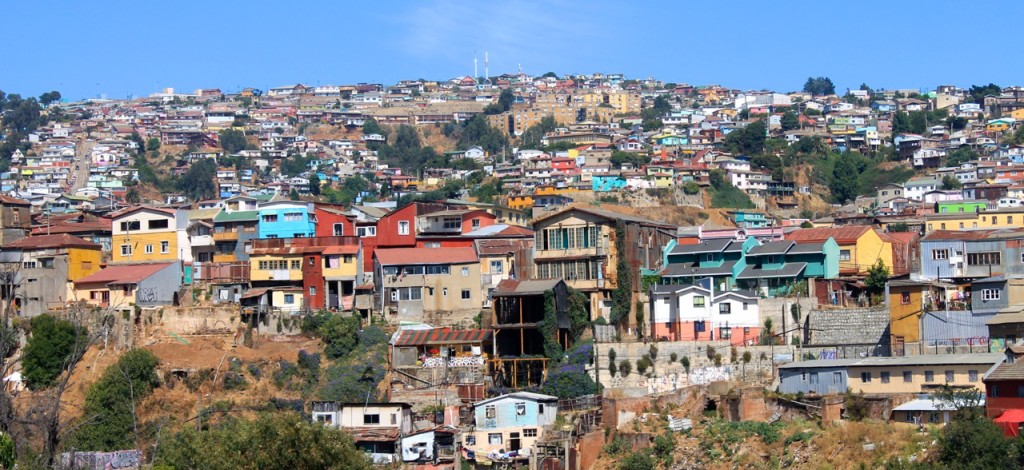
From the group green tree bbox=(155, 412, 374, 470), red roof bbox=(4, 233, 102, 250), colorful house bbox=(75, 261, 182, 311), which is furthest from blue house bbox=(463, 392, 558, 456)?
red roof bbox=(4, 233, 102, 250)

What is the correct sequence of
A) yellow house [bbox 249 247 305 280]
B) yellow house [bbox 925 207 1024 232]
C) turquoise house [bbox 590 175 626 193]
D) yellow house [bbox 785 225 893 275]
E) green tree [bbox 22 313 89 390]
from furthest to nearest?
turquoise house [bbox 590 175 626 193], yellow house [bbox 925 207 1024 232], yellow house [bbox 249 247 305 280], yellow house [bbox 785 225 893 275], green tree [bbox 22 313 89 390]

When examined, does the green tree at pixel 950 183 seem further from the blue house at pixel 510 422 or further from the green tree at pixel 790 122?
the blue house at pixel 510 422

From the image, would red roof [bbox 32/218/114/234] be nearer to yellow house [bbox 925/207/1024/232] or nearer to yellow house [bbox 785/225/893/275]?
yellow house [bbox 785/225/893/275]

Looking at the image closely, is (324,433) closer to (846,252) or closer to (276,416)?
(276,416)

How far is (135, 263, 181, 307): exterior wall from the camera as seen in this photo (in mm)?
52250

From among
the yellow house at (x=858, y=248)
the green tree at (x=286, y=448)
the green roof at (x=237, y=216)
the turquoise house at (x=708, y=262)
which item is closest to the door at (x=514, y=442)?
the green tree at (x=286, y=448)

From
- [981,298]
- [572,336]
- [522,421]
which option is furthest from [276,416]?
[981,298]

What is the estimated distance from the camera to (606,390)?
4450 centimetres

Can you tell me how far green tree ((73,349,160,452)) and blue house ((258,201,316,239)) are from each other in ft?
34.9

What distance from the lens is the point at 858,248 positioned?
51938 mm

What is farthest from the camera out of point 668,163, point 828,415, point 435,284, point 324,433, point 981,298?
point 668,163

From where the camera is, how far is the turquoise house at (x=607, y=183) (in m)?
85.6

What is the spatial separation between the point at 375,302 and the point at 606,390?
32.5 feet

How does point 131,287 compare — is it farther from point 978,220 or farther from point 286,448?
point 978,220
